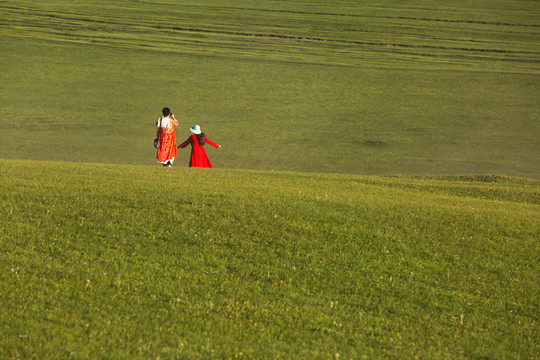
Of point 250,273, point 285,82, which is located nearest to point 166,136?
point 250,273

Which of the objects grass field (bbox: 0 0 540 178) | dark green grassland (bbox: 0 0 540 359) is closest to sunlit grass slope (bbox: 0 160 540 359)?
dark green grassland (bbox: 0 0 540 359)

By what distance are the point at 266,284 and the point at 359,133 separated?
32408mm

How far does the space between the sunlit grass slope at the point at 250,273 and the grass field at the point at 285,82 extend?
722 inches

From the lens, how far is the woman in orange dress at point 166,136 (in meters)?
21.3

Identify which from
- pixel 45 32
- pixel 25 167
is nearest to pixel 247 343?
pixel 25 167

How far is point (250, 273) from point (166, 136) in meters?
12.4

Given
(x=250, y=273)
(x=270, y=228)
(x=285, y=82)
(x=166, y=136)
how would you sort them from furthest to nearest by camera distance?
(x=285, y=82) < (x=166, y=136) < (x=270, y=228) < (x=250, y=273)

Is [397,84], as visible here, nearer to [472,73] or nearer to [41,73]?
[472,73]

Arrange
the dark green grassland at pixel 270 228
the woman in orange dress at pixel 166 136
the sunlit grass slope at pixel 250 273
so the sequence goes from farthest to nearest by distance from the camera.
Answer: the woman in orange dress at pixel 166 136, the dark green grassland at pixel 270 228, the sunlit grass slope at pixel 250 273

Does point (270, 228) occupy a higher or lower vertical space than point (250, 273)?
higher

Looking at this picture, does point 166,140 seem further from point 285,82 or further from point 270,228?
point 285,82

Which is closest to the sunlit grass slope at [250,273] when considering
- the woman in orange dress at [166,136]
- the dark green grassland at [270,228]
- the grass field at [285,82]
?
the dark green grassland at [270,228]

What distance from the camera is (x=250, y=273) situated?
33.7 ft

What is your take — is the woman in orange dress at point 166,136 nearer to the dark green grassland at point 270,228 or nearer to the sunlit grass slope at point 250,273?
the dark green grassland at point 270,228
